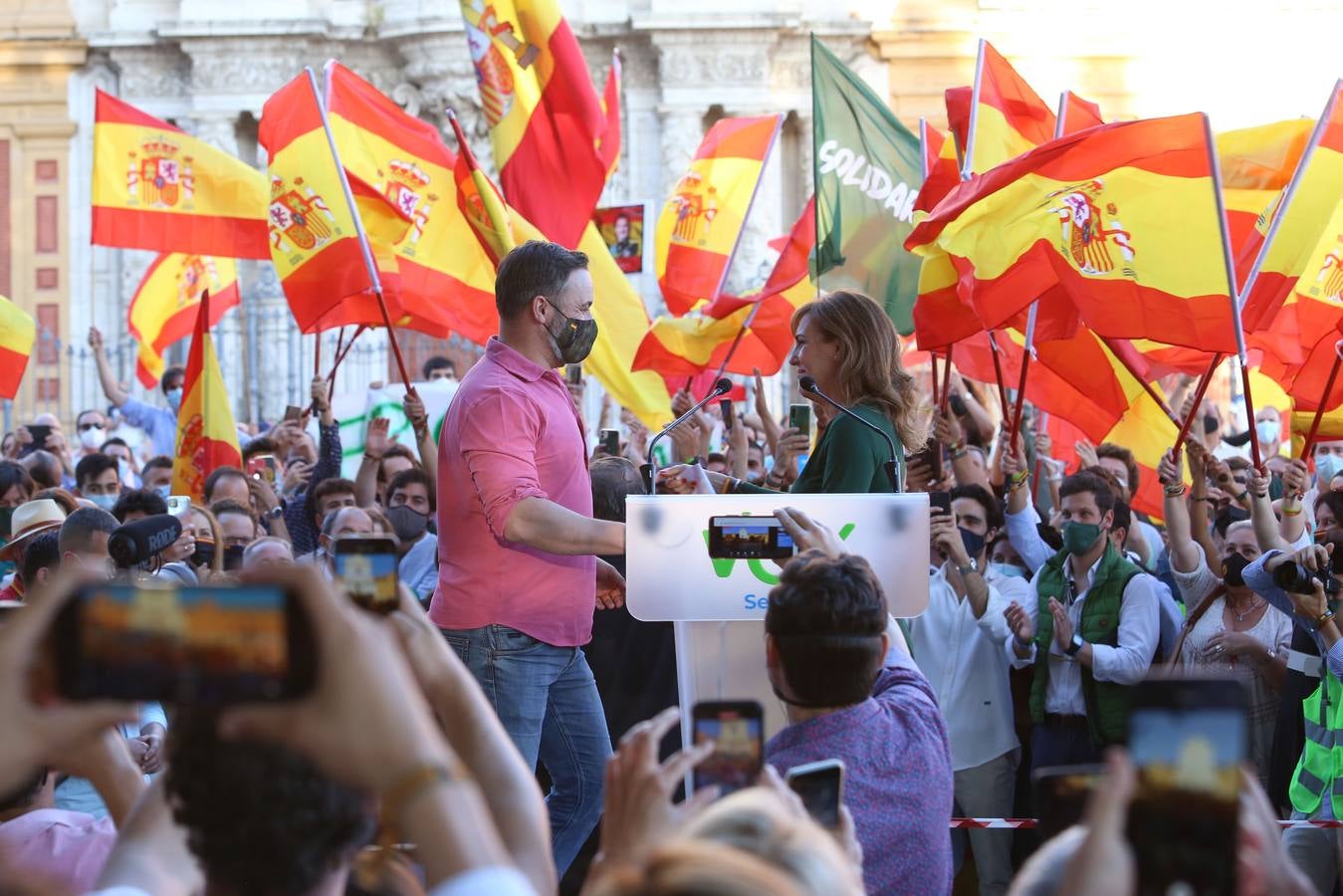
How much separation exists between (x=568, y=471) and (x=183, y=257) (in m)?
10.4

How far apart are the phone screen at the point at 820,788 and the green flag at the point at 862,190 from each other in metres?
6.66

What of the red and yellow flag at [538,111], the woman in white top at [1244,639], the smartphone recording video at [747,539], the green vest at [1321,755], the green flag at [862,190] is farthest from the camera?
the red and yellow flag at [538,111]

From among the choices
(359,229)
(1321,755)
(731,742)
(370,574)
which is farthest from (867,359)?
(359,229)

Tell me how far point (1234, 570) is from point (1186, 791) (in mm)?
4774

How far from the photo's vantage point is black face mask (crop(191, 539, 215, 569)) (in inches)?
259

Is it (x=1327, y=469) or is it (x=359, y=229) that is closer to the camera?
(x=1327, y=469)

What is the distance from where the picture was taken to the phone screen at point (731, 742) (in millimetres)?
2049

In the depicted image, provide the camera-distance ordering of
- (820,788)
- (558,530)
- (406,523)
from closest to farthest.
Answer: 1. (820,788)
2. (558,530)
3. (406,523)

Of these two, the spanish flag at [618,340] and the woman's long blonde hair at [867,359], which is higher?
the spanish flag at [618,340]

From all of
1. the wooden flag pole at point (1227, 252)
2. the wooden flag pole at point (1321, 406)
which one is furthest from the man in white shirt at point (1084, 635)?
the wooden flag pole at point (1321, 406)

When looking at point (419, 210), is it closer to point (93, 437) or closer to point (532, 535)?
point (93, 437)

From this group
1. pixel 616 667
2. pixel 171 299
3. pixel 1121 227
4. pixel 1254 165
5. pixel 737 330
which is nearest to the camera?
pixel 616 667

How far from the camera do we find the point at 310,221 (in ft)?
29.4

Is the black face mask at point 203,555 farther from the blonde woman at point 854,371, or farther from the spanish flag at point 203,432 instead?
the blonde woman at point 854,371
